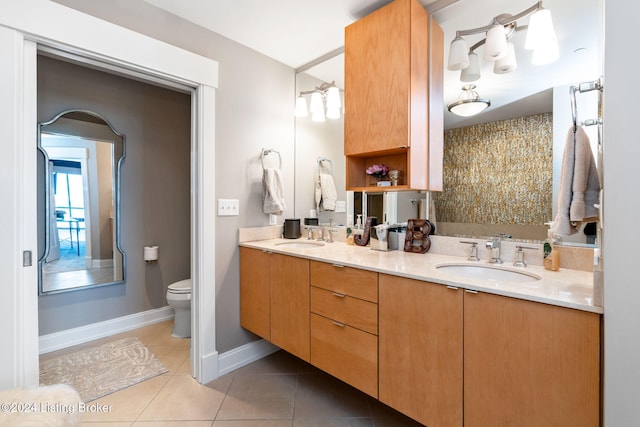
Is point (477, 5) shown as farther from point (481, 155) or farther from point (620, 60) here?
point (620, 60)

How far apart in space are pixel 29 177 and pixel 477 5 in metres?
2.39

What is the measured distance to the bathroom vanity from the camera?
0.91 meters

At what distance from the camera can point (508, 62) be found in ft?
4.89

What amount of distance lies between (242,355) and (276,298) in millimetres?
625

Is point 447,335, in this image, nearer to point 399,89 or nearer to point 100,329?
point 399,89

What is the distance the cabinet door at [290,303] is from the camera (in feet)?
5.68

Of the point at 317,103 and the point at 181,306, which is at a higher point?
the point at 317,103

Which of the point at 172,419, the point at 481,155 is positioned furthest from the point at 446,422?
the point at 172,419

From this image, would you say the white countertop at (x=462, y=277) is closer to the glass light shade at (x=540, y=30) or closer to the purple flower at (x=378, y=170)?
the purple flower at (x=378, y=170)

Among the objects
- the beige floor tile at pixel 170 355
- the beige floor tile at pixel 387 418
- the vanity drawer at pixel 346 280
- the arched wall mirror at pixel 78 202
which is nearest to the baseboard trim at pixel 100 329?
the arched wall mirror at pixel 78 202

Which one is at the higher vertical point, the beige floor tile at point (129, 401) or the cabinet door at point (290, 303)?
the cabinet door at point (290, 303)

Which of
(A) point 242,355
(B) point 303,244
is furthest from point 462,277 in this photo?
(A) point 242,355

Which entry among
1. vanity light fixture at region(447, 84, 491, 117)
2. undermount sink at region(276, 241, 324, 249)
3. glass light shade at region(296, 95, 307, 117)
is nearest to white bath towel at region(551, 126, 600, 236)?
vanity light fixture at region(447, 84, 491, 117)

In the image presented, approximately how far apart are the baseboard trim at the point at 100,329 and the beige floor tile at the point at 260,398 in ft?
4.41
